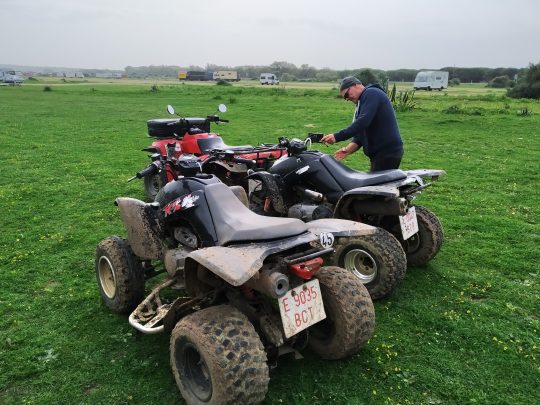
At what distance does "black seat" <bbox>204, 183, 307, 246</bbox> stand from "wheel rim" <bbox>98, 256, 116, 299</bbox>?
1427mm

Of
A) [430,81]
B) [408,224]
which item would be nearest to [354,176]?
[408,224]

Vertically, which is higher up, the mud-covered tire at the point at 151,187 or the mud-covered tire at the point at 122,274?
the mud-covered tire at the point at 122,274

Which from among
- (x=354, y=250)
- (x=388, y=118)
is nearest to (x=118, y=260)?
(x=354, y=250)

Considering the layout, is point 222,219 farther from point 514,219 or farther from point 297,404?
point 514,219

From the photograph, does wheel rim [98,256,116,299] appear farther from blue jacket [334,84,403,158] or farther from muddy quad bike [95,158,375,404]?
blue jacket [334,84,403,158]

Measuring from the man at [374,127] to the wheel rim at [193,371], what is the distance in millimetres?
3085

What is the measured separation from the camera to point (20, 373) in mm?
3432

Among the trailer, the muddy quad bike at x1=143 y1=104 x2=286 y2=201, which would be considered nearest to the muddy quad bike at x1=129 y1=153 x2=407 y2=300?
the muddy quad bike at x1=143 y1=104 x2=286 y2=201

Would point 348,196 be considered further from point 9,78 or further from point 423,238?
point 9,78

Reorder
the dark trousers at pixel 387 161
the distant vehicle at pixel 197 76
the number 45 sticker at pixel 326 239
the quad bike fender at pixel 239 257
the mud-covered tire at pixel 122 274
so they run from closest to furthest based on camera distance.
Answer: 1. the quad bike fender at pixel 239 257
2. the number 45 sticker at pixel 326 239
3. the mud-covered tire at pixel 122 274
4. the dark trousers at pixel 387 161
5. the distant vehicle at pixel 197 76

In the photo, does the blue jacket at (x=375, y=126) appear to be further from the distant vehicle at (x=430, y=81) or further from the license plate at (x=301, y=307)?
the distant vehicle at (x=430, y=81)

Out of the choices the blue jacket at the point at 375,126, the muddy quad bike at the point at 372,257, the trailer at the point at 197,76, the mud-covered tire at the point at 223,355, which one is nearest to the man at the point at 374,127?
the blue jacket at the point at 375,126

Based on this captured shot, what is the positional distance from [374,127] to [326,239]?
103 inches

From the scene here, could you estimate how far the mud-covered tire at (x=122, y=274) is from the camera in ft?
13.1
